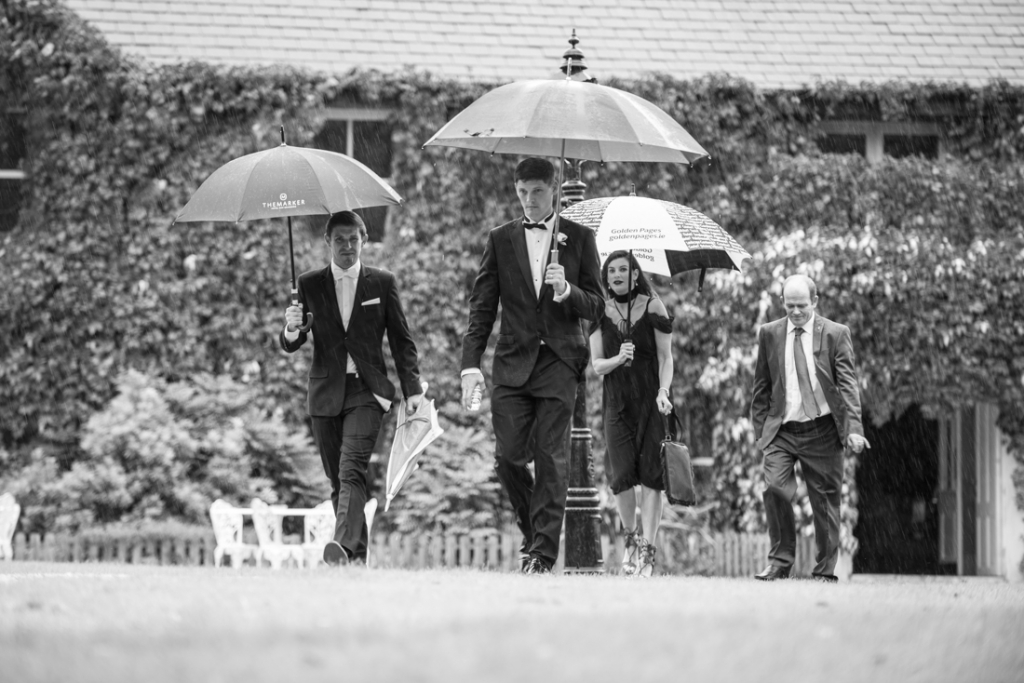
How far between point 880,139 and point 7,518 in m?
11.4

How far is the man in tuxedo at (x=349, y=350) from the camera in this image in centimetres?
761

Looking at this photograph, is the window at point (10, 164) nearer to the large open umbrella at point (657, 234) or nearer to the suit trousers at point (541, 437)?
the large open umbrella at point (657, 234)

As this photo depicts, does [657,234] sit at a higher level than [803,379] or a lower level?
higher

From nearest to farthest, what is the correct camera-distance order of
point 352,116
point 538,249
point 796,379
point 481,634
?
point 481,634 → point 538,249 → point 796,379 → point 352,116

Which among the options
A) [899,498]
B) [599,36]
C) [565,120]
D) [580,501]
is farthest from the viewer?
[899,498]

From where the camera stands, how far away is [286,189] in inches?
309

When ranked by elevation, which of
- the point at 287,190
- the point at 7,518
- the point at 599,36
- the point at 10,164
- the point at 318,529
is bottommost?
the point at 318,529

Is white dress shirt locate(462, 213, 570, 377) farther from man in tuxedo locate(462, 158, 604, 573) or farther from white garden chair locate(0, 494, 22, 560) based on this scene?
white garden chair locate(0, 494, 22, 560)

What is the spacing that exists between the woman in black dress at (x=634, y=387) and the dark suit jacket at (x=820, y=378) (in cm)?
86

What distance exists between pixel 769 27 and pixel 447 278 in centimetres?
556

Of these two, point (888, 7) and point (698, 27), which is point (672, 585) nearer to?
point (698, 27)

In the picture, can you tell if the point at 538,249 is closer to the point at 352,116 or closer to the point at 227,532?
the point at 227,532

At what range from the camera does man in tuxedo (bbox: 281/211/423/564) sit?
7609 mm

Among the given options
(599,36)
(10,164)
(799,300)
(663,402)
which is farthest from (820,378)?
(10,164)
